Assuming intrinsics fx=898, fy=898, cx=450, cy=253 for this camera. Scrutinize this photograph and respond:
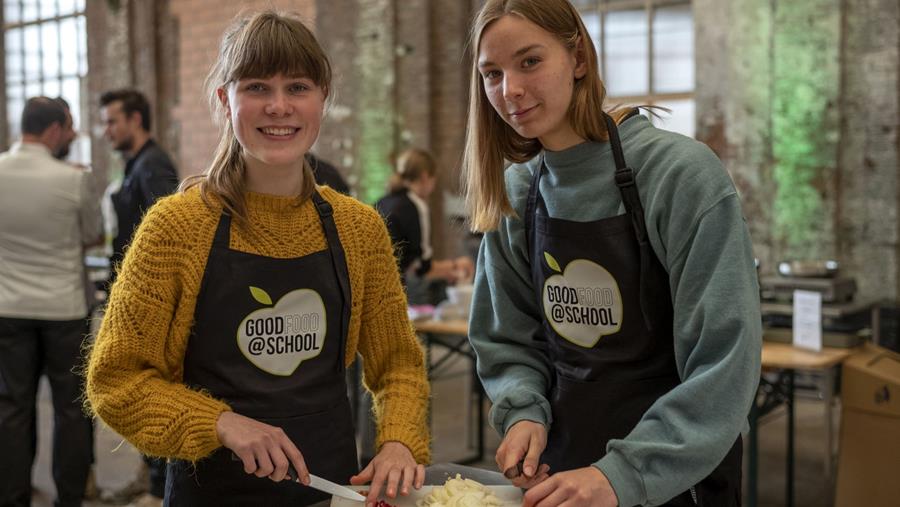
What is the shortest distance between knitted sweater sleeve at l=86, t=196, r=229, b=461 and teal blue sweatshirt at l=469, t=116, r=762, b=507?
0.56 meters

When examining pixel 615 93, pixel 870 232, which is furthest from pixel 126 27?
pixel 870 232

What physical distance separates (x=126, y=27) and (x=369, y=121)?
3.88 meters

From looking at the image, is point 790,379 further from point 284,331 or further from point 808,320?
point 284,331

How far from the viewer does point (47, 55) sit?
38.0 ft

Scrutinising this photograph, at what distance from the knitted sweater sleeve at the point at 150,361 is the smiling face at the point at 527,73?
58 cm

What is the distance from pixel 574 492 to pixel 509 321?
0.47 m

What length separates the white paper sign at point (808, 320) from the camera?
11.7 ft

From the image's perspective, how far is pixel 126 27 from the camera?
1012cm

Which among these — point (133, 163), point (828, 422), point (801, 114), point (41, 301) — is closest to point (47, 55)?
point (133, 163)

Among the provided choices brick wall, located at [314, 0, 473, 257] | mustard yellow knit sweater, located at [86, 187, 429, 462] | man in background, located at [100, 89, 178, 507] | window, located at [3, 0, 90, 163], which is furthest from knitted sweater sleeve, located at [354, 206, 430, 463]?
window, located at [3, 0, 90, 163]

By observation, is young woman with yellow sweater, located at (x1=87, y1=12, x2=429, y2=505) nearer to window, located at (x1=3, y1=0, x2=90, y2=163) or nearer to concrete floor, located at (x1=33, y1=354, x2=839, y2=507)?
concrete floor, located at (x1=33, y1=354, x2=839, y2=507)

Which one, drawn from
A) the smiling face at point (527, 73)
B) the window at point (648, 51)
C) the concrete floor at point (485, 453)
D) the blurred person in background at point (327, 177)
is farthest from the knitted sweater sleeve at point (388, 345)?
the window at point (648, 51)

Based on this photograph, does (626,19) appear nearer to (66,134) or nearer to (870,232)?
(870,232)

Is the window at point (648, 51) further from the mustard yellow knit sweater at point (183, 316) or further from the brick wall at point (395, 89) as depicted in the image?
the mustard yellow knit sweater at point (183, 316)
